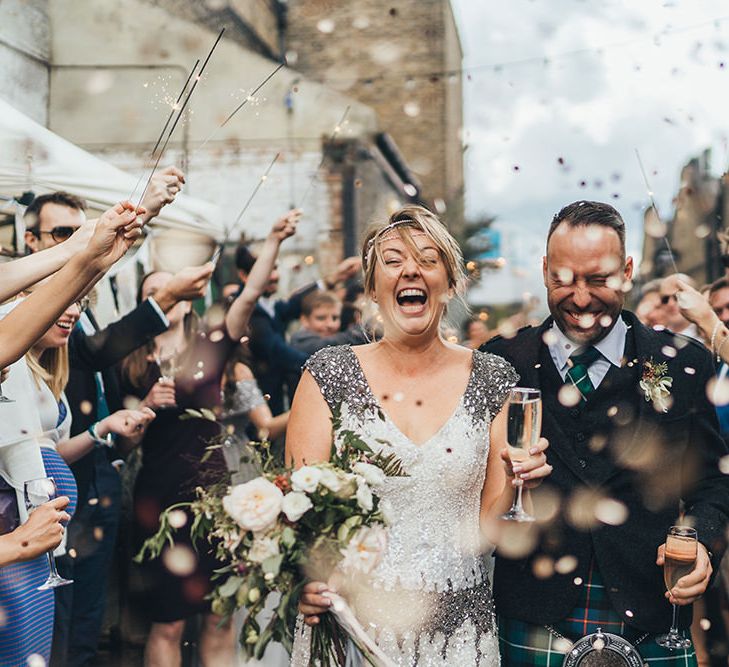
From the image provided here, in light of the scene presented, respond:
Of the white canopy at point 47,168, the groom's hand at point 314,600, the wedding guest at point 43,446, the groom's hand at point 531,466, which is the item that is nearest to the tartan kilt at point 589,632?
the groom's hand at point 531,466

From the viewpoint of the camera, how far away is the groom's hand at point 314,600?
2033 millimetres

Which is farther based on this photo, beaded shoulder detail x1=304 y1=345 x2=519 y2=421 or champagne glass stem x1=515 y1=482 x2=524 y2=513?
beaded shoulder detail x1=304 y1=345 x2=519 y2=421

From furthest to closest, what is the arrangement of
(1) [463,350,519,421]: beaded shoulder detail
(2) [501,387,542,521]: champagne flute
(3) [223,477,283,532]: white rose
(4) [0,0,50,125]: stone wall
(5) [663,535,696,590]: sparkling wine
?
(4) [0,0,50,125]: stone wall → (1) [463,350,519,421]: beaded shoulder detail → (5) [663,535,696,590]: sparkling wine → (2) [501,387,542,521]: champagne flute → (3) [223,477,283,532]: white rose

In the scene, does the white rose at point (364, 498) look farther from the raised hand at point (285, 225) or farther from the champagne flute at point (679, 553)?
the raised hand at point (285, 225)

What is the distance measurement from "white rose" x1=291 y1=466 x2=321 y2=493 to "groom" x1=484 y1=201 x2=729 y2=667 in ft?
2.60

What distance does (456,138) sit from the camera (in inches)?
825

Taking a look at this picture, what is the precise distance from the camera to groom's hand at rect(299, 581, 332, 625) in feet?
6.67

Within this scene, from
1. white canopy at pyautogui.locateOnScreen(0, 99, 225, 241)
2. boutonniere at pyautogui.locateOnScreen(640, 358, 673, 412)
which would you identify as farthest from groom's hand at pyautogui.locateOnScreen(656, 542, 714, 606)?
white canopy at pyautogui.locateOnScreen(0, 99, 225, 241)

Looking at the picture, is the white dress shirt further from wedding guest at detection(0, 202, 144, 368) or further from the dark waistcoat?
wedding guest at detection(0, 202, 144, 368)

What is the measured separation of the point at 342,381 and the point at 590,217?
87 centimetres

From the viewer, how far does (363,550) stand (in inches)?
79.3

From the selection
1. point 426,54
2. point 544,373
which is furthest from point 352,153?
point 544,373

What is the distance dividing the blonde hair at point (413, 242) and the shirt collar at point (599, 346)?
1.07ft

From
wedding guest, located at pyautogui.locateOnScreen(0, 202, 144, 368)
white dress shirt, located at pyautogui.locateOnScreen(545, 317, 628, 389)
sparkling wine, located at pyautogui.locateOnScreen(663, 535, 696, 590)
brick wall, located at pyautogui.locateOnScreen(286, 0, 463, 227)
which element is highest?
brick wall, located at pyautogui.locateOnScreen(286, 0, 463, 227)
